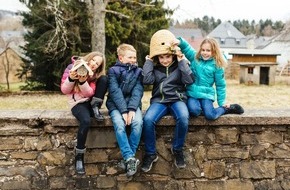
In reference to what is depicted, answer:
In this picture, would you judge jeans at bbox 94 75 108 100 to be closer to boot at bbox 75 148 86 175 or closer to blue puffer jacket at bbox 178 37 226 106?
boot at bbox 75 148 86 175

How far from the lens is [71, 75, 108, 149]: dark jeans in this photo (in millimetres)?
3752

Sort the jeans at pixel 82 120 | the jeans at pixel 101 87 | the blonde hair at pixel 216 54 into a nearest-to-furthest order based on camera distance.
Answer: the jeans at pixel 82 120 → the jeans at pixel 101 87 → the blonde hair at pixel 216 54

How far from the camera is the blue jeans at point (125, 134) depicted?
3.70 metres

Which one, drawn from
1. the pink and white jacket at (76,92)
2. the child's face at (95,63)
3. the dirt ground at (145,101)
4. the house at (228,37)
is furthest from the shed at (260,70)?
the house at (228,37)

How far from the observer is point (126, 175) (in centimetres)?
399

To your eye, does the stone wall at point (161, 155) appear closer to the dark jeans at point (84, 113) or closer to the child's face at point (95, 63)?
the dark jeans at point (84, 113)

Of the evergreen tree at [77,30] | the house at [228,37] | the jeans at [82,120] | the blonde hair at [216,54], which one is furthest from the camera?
the house at [228,37]

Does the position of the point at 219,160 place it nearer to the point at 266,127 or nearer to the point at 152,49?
the point at 266,127

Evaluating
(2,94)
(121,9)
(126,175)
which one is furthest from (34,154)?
(2,94)

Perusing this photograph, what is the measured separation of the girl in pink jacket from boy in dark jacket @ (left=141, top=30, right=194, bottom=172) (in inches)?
19.4

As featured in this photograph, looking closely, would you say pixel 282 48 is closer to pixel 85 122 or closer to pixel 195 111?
pixel 195 111

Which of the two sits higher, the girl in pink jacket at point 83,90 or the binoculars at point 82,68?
the binoculars at point 82,68

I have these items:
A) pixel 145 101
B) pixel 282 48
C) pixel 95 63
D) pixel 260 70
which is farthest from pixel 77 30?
pixel 282 48

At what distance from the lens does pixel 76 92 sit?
3.87 meters
